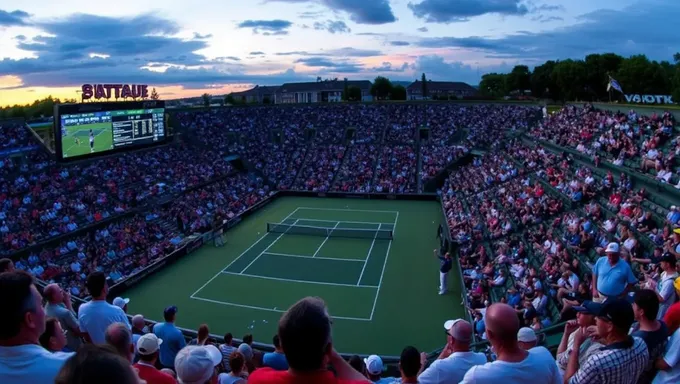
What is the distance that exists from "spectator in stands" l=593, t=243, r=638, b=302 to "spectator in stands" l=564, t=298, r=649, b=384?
4207mm

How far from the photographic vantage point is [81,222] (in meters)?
26.3

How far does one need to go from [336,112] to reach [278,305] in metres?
Answer: 38.6

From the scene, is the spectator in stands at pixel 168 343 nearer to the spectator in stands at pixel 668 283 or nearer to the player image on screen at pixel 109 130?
the spectator in stands at pixel 668 283

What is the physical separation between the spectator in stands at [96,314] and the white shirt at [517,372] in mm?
3885

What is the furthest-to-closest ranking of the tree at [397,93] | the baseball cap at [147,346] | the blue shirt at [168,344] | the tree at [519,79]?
the tree at [397,93], the tree at [519,79], the blue shirt at [168,344], the baseball cap at [147,346]

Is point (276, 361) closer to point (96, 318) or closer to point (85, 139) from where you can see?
point (96, 318)

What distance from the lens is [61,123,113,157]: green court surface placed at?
29156 millimetres

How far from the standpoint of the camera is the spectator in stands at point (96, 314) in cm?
542

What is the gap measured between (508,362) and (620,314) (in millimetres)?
1192

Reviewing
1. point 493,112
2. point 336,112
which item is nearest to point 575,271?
point 493,112

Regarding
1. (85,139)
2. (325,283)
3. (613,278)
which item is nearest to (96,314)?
(613,278)

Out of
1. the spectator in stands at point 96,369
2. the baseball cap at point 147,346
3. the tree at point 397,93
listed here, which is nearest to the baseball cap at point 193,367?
the baseball cap at point 147,346

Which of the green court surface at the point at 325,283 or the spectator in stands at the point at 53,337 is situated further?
the green court surface at the point at 325,283

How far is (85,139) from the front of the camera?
30.3m
